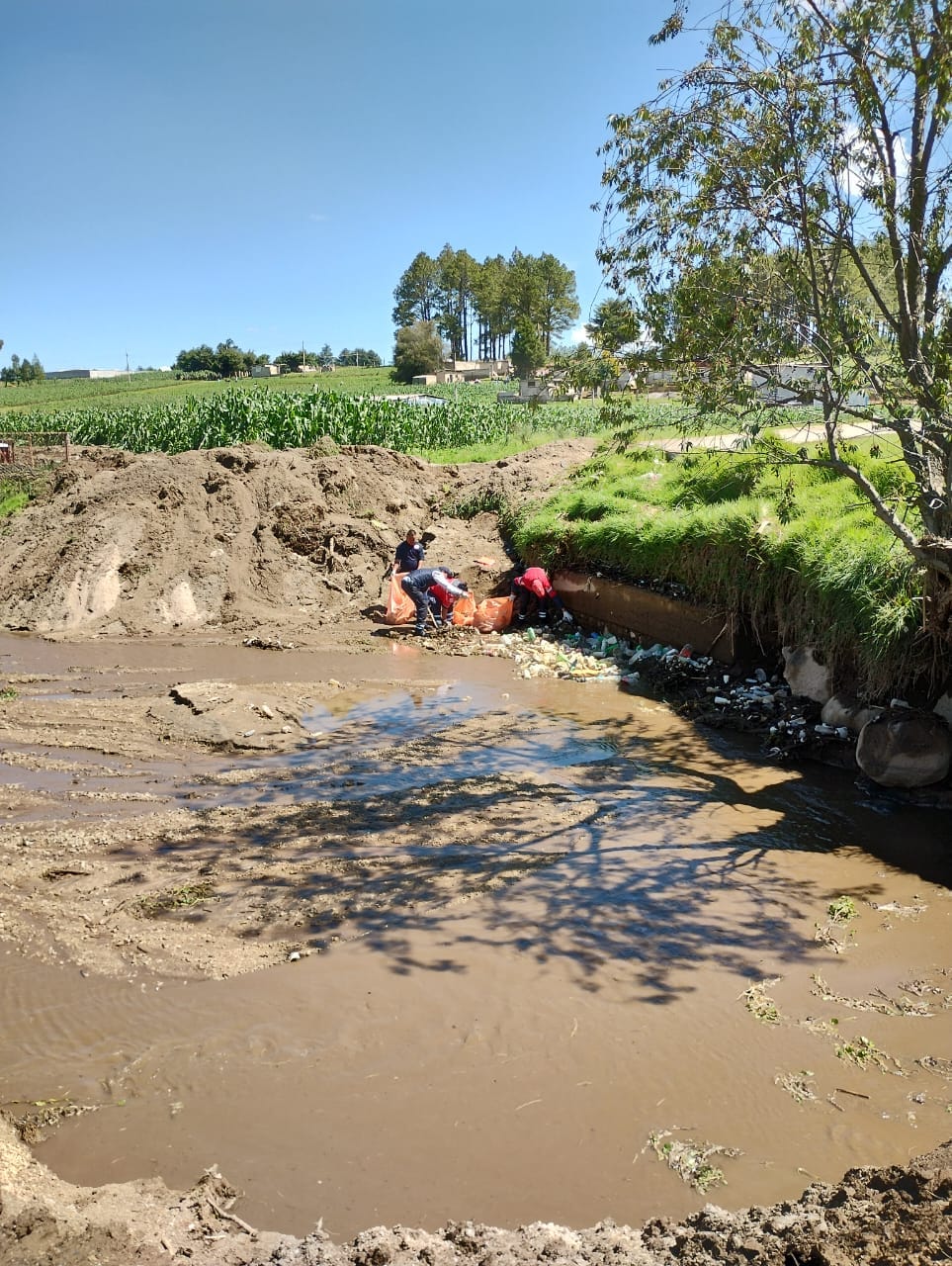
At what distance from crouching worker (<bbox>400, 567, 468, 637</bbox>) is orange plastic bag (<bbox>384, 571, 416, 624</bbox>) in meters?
0.26

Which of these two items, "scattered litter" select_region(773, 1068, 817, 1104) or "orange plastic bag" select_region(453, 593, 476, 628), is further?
"orange plastic bag" select_region(453, 593, 476, 628)

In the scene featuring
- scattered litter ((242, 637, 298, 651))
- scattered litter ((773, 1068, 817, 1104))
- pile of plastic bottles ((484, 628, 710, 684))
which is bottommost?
scattered litter ((773, 1068, 817, 1104))

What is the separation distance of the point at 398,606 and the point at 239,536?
384 centimetres

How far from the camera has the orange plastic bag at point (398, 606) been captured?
14.0m

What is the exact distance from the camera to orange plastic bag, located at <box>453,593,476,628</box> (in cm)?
1356

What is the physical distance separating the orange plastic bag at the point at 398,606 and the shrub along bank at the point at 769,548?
2238 millimetres

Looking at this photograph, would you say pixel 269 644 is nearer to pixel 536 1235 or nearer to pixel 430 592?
pixel 430 592

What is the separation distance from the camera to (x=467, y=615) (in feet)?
44.8

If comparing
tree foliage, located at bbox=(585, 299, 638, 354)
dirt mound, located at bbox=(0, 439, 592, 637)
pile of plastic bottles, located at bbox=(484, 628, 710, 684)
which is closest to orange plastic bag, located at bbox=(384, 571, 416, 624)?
dirt mound, located at bbox=(0, 439, 592, 637)

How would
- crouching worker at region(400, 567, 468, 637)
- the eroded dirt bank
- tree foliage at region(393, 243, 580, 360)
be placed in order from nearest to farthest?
the eroded dirt bank → crouching worker at region(400, 567, 468, 637) → tree foliage at region(393, 243, 580, 360)

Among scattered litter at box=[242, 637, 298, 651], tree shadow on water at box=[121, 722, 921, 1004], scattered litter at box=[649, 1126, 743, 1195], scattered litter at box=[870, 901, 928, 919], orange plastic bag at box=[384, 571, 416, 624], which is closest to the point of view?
scattered litter at box=[649, 1126, 743, 1195]

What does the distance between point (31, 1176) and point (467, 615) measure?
10672mm

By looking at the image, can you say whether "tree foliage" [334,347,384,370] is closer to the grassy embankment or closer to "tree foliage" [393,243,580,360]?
"tree foliage" [393,243,580,360]

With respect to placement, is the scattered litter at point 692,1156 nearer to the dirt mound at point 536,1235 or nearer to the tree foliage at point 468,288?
the dirt mound at point 536,1235
